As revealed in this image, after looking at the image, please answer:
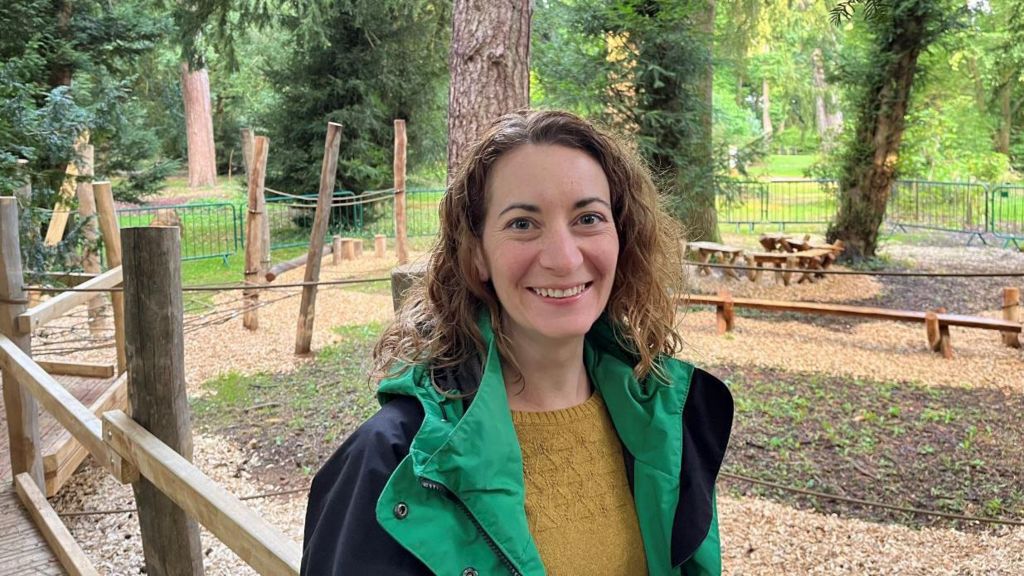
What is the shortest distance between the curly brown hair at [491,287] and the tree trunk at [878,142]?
12.1 meters

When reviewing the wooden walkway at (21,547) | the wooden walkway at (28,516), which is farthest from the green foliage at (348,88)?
the wooden walkway at (21,547)

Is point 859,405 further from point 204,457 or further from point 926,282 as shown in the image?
point 926,282

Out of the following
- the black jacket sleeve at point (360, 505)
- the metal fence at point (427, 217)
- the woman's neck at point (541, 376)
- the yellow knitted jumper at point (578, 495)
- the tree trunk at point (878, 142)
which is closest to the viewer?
the black jacket sleeve at point (360, 505)

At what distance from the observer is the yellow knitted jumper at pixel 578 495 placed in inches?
47.3

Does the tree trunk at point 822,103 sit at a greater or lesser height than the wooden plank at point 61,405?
greater

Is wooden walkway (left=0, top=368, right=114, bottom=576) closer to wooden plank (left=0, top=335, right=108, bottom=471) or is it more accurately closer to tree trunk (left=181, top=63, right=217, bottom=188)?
wooden plank (left=0, top=335, right=108, bottom=471)

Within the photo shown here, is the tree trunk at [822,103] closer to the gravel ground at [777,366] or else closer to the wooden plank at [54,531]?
the gravel ground at [777,366]

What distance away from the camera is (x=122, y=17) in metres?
11.0

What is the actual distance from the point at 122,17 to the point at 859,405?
10044mm

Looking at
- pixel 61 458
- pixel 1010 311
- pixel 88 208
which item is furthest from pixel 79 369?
pixel 1010 311

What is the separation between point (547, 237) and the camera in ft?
4.08

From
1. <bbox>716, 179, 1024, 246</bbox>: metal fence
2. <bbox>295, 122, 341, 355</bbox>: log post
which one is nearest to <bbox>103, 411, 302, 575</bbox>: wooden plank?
<bbox>295, 122, 341, 355</bbox>: log post

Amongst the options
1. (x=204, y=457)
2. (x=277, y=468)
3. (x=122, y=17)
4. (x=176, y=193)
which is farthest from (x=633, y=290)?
(x=176, y=193)

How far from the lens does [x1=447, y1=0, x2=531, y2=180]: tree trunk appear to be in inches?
184
